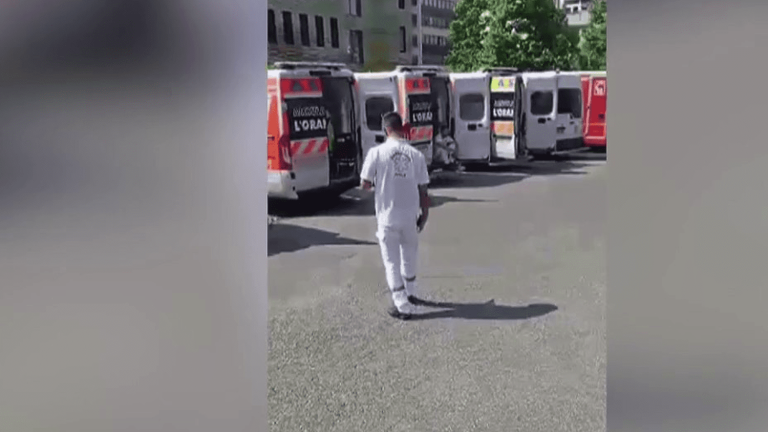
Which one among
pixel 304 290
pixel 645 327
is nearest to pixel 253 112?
pixel 304 290

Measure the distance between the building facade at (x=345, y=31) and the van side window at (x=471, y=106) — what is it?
0.23 m

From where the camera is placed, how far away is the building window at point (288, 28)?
2707 millimetres

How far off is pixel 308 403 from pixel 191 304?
51 cm

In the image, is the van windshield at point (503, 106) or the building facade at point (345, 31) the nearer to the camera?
the building facade at point (345, 31)

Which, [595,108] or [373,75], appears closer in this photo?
[595,108]

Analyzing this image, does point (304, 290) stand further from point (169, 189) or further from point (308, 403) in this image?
point (169, 189)

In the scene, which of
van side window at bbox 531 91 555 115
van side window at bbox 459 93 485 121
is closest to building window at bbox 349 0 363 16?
van side window at bbox 459 93 485 121

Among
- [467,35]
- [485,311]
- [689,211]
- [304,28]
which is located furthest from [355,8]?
[689,211]

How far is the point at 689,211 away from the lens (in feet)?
7.66

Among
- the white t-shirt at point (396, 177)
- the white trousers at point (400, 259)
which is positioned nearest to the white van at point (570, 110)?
the white t-shirt at point (396, 177)

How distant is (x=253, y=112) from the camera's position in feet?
8.58

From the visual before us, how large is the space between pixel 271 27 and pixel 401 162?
623 mm

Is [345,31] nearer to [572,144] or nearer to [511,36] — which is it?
[511,36]

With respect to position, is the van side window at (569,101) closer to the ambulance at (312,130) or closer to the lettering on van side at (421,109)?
the lettering on van side at (421,109)
